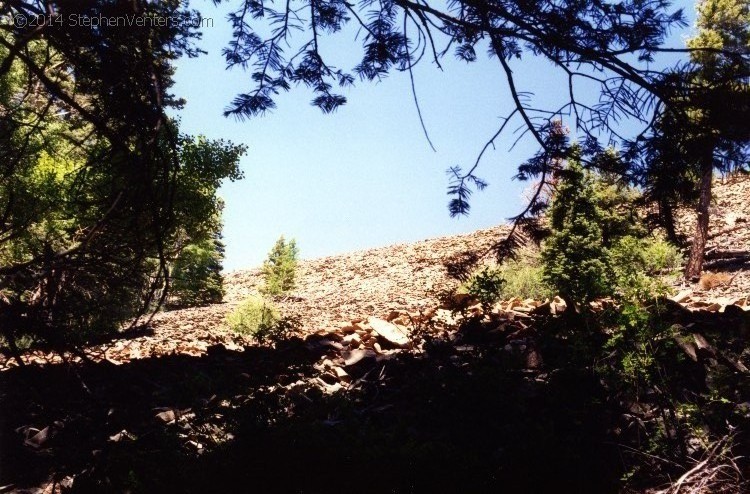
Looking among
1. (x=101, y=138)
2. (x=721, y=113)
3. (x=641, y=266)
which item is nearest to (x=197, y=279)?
(x=641, y=266)

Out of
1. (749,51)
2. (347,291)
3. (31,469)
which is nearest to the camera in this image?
(749,51)

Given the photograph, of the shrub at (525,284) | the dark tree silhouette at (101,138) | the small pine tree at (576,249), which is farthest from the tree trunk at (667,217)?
the shrub at (525,284)

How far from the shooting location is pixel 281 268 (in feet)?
53.1

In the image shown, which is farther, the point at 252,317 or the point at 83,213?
the point at 252,317

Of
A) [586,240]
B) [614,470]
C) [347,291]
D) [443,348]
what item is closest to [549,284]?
[586,240]

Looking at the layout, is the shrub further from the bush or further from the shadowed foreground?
the shadowed foreground

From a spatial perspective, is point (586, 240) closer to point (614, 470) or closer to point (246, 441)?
point (614, 470)

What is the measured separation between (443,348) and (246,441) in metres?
1.68

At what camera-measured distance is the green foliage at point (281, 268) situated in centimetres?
1557

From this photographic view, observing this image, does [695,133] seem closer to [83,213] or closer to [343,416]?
[343,416]

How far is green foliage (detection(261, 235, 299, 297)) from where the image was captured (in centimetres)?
1557

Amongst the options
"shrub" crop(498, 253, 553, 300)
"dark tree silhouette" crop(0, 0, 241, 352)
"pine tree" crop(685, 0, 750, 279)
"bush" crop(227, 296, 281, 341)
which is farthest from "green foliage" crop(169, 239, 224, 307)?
"pine tree" crop(685, 0, 750, 279)

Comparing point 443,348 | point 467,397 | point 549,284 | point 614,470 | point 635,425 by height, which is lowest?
point 614,470

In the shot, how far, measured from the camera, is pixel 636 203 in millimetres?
2574
